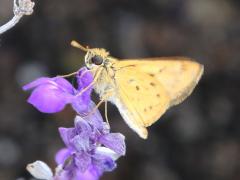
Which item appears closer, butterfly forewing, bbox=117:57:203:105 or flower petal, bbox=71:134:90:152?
flower petal, bbox=71:134:90:152

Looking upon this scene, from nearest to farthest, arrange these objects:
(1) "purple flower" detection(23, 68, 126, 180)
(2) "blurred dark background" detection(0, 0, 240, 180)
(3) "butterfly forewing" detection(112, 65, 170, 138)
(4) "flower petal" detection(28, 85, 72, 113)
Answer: (4) "flower petal" detection(28, 85, 72, 113), (1) "purple flower" detection(23, 68, 126, 180), (3) "butterfly forewing" detection(112, 65, 170, 138), (2) "blurred dark background" detection(0, 0, 240, 180)

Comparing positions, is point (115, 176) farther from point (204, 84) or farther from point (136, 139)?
point (204, 84)

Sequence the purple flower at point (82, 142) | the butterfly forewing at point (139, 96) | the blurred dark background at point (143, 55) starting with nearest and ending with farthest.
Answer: the purple flower at point (82, 142)
the butterfly forewing at point (139, 96)
the blurred dark background at point (143, 55)

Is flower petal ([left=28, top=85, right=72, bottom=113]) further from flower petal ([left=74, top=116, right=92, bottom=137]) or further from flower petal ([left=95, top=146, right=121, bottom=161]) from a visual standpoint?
flower petal ([left=95, top=146, right=121, bottom=161])

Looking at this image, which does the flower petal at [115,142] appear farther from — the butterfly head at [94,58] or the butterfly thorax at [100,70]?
the butterfly head at [94,58]

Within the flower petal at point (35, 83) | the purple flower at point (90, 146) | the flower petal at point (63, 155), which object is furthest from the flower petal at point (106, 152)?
the flower petal at point (35, 83)

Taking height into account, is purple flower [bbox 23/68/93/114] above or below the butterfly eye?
below

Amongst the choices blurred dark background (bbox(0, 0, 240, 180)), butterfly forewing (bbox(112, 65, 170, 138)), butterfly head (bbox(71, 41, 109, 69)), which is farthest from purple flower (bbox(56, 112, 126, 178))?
blurred dark background (bbox(0, 0, 240, 180))

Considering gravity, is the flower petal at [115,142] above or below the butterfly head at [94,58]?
below
